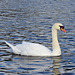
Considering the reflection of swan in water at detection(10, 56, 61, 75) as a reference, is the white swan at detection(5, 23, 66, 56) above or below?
above

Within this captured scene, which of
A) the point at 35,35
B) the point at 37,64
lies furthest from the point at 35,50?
the point at 35,35

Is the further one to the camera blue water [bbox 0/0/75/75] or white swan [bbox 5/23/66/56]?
white swan [bbox 5/23/66/56]

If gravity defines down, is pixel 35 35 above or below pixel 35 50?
above

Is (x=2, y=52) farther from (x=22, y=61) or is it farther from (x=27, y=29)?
(x=27, y=29)

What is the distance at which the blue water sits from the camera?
12.6 metres

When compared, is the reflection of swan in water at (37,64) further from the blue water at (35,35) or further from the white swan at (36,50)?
the white swan at (36,50)

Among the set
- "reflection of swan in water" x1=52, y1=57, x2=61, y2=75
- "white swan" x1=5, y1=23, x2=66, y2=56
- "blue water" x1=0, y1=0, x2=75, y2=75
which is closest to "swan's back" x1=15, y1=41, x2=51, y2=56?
"white swan" x1=5, y1=23, x2=66, y2=56

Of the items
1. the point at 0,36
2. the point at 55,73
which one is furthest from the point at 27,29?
the point at 55,73

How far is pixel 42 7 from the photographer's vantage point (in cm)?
3216

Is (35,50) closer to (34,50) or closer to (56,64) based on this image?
(34,50)

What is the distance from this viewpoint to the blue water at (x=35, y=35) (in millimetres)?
12609

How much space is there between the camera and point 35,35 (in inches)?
739

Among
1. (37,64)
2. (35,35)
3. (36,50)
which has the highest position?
(35,35)

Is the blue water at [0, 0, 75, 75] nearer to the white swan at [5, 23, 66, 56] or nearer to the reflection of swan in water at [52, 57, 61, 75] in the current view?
the reflection of swan in water at [52, 57, 61, 75]
